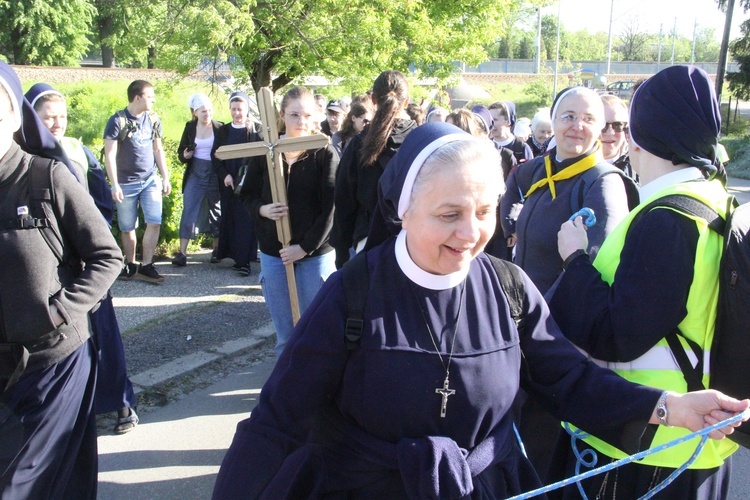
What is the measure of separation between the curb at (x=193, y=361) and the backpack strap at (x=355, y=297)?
341cm

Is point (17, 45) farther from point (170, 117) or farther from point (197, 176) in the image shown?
point (197, 176)

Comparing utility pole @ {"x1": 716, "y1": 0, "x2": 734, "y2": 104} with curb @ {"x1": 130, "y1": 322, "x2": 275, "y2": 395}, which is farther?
utility pole @ {"x1": 716, "y1": 0, "x2": 734, "y2": 104}

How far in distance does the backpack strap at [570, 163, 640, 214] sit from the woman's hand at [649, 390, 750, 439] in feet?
4.83

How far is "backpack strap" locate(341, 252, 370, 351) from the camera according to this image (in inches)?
67.4

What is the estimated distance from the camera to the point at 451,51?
15.3m

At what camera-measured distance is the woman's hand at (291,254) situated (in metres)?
4.25

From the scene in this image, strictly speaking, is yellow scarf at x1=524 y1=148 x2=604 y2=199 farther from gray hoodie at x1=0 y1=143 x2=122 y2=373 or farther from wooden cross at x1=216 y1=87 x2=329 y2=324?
gray hoodie at x1=0 y1=143 x2=122 y2=373

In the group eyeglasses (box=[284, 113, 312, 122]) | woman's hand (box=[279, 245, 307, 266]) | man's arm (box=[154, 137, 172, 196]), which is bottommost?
woman's hand (box=[279, 245, 307, 266])

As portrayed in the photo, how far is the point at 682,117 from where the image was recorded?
82.0 inches

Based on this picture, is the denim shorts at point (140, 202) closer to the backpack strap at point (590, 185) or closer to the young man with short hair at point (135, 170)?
the young man with short hair at point (135, 170)

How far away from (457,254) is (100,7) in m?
49.8

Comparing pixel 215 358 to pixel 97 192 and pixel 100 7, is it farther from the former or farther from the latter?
pixel 100 7

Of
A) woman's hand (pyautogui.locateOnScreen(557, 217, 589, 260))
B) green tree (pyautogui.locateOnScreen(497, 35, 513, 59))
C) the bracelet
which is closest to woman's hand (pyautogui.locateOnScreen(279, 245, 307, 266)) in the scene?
woman's hand (pyautogui.locateOnScreen(557, 217, 589, 260))

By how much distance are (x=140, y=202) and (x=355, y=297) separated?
20.2 ft
